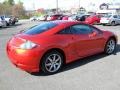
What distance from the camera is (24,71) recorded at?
7.59 meters

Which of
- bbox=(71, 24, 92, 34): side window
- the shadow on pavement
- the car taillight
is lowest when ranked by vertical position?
the shadow on pavement

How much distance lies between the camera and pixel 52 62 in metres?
7.29

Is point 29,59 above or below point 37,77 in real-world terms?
above

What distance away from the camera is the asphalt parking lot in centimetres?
621

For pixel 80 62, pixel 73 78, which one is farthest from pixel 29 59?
pixel 80 62

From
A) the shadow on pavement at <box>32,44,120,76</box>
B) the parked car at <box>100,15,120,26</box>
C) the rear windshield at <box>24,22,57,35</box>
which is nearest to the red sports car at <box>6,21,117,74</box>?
the rear windshield at <box>24,22,57,35</box>

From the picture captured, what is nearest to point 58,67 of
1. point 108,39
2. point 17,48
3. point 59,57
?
point 59,57

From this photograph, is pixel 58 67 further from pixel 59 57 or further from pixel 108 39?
pixel 108 39

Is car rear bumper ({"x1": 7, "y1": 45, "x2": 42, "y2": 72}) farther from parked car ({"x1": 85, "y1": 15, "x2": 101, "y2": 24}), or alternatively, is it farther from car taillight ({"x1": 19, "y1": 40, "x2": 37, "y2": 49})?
parked car ({"x1": 85, "y1": 15, "x2": 101, "y2": 24})

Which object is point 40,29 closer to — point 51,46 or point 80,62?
point 51,46

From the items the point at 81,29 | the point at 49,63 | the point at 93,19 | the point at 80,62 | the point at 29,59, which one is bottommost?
the point at 93,19

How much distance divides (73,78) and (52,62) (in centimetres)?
83

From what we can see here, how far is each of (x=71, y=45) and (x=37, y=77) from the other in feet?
4.67

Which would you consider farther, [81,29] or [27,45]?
[81,29]
